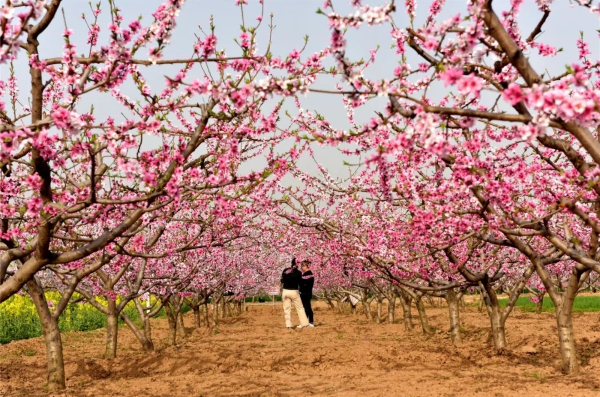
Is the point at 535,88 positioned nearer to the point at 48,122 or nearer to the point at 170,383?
the point at 48,122

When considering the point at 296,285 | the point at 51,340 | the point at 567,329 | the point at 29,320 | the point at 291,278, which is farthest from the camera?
the point at 29,320

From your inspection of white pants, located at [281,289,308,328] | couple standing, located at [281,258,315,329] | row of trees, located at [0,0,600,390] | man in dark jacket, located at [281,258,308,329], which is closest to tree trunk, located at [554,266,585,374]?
row of trees, located at [0,0,600,390]

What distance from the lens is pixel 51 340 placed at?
9398 millimetres

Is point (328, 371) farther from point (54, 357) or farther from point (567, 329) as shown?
point (54, 357)

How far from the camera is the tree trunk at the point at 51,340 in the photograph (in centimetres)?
923

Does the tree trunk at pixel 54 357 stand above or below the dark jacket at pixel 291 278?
below

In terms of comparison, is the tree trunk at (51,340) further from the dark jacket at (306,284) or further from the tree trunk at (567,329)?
the dark jacket at (306,284)

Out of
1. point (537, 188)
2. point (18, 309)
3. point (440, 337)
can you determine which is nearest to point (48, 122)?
point (537, 188)

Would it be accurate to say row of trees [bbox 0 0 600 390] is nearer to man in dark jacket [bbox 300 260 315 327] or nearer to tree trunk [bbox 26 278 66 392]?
tree trunk [bbox 26 278 66 392]

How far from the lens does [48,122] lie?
14.8 feet

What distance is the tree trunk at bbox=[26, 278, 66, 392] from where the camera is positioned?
923 centimetres

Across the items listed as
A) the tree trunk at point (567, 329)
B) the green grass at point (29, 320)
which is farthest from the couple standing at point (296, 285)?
the tree trunk at point (567, 329)

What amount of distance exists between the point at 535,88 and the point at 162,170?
4.04 meters

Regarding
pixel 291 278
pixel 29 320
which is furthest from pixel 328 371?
pixel 29 320
